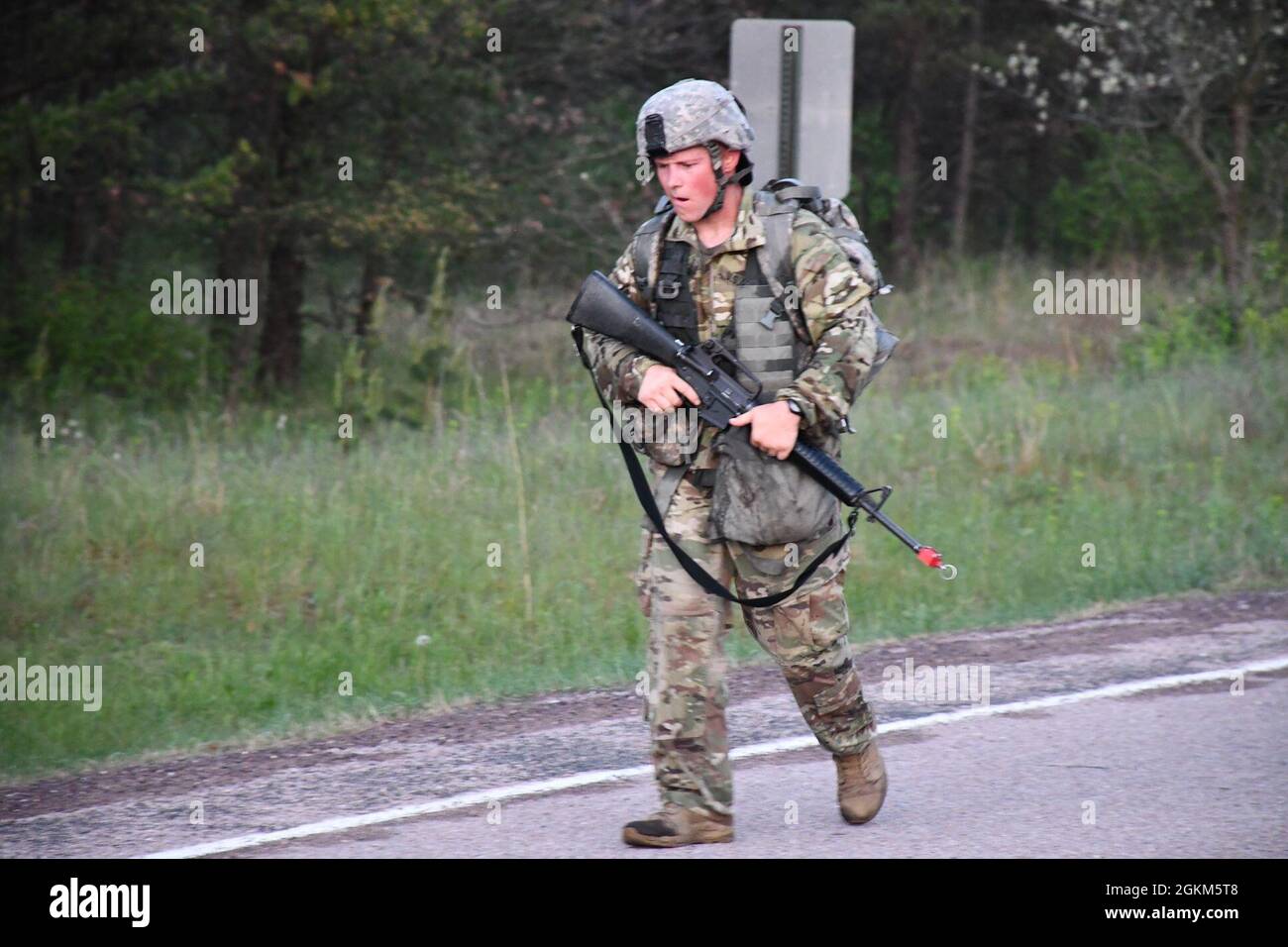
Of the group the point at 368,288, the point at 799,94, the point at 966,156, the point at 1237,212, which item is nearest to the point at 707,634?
the point at 799,94

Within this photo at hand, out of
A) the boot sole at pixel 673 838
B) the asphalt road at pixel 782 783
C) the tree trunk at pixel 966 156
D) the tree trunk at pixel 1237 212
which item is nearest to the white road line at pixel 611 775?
the asphalt road at pixel 782 783

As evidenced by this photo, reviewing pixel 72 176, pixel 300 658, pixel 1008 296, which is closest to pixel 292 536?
pixel 300 658

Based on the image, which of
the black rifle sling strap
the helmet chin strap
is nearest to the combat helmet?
the helmet chin strap

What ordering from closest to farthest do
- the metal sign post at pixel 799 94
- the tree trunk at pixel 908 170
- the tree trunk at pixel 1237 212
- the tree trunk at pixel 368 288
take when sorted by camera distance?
the metal sign post at pixel 799 94, the tree trunk at pixel 1237 212, the tree trunk at pixel 368 288, the tree trunk at pixel 908 170

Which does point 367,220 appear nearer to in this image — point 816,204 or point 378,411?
point 378,411

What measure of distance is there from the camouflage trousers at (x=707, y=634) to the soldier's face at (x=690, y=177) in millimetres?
779

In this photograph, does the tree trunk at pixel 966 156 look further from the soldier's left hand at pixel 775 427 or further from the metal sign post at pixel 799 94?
the soldier's left hand at pixel 775 427

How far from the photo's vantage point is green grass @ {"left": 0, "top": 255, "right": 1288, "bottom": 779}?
22.1ft

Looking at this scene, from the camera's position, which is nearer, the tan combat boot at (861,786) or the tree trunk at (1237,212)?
the tan combat boot at (861,786)

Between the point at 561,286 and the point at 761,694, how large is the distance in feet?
37.7

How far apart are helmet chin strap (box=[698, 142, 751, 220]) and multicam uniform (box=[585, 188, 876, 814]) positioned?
0.05 m

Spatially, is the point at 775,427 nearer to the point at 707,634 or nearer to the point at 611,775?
the point at 707,634

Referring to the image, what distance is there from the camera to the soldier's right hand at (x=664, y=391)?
428 centimetres

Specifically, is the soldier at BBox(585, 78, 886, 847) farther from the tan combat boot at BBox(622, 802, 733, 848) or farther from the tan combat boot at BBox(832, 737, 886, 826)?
the tan combat boot at BBox(832, 737, 886, 826)
